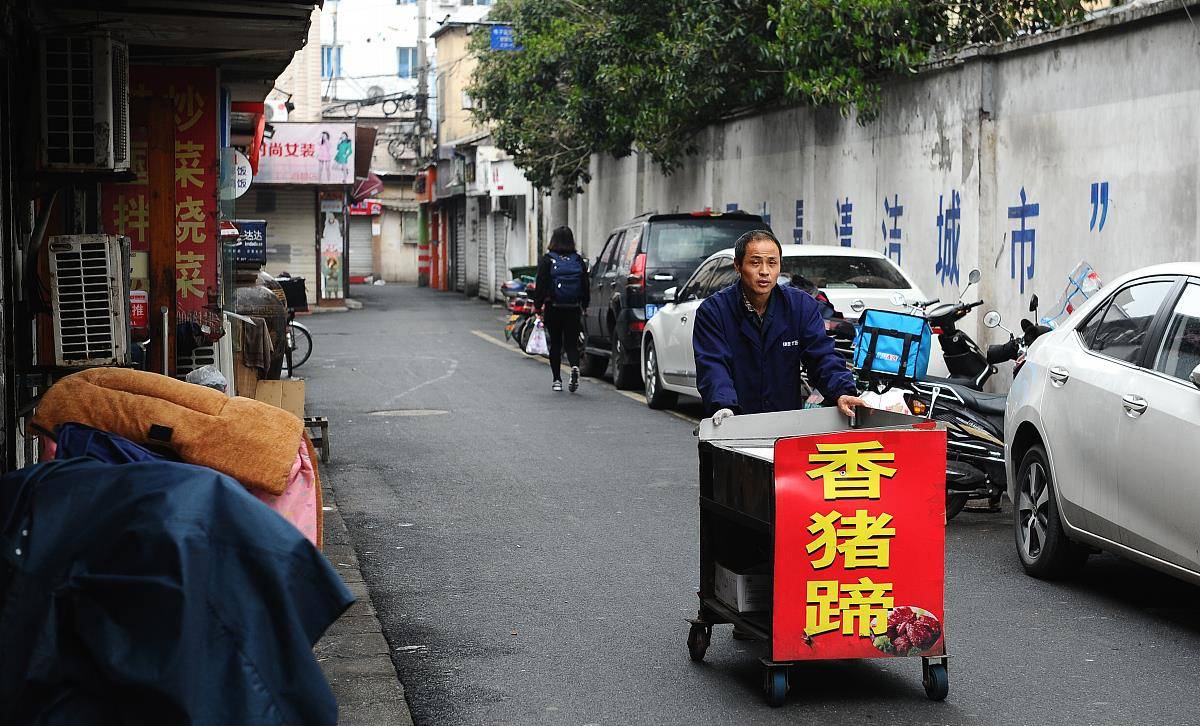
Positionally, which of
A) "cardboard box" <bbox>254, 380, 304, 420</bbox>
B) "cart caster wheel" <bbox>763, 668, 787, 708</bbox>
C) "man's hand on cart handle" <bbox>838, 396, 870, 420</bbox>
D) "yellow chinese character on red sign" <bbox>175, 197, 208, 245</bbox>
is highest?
"yellow chinese character on red sign" <bbox>175, 197, 208, 245</bbox>

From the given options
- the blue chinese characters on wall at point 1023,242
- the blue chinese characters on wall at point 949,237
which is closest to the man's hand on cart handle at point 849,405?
the blue chinese characters on wall at point 1023,242

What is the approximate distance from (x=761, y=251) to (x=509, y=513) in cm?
397

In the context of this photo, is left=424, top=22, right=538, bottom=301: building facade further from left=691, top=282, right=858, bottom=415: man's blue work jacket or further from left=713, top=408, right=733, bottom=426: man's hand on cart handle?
left=713, top=408, right=733, bottom=426: man's hand on cart handle

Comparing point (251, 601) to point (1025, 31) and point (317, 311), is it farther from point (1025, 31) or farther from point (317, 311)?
point (317, 311)

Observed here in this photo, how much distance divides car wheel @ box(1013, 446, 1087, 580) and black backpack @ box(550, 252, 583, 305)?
959cm

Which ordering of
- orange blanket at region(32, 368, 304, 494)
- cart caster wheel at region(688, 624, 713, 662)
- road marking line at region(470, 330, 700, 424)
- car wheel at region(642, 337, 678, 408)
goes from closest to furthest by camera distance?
orange blanket at region(32, 368, 304, 494) → cart caster wheel at region(688, 624, 713, 662) → road marking line at region(470, 330, 700, 424) → car wheel at region(642, 337, 678, 408)

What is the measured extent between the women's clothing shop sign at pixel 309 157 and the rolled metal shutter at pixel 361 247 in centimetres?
2321

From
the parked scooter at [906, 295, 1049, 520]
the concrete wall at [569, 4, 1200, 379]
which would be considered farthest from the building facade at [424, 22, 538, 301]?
the parked scooter at [906, 295, 1049, 520]

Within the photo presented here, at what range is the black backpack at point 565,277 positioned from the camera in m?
17.0

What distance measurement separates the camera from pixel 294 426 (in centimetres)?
485

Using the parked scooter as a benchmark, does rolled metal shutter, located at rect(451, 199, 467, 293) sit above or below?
above

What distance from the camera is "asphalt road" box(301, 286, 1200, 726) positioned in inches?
218

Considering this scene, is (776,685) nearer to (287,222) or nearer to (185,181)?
(185,181)

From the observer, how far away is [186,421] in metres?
4.61
